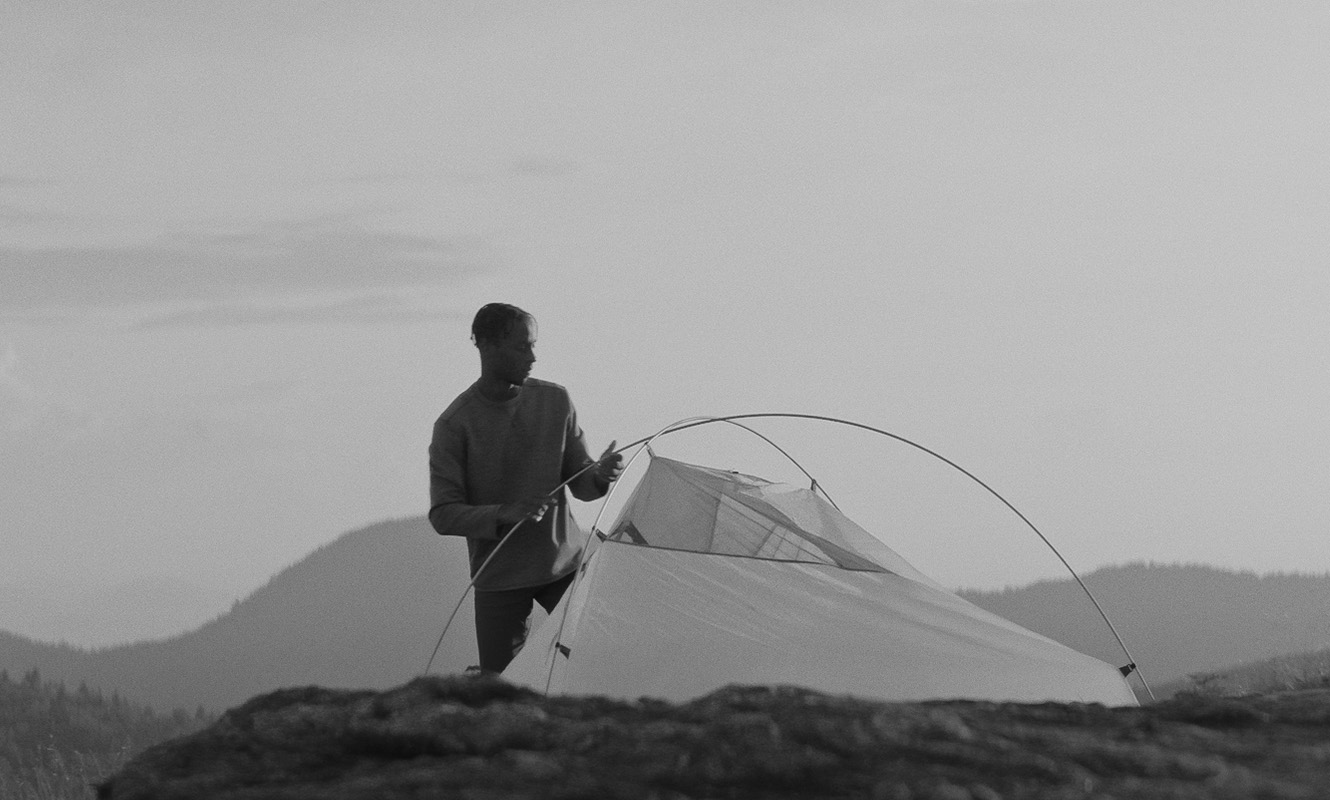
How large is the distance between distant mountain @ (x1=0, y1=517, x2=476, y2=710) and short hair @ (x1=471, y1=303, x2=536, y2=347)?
1196 inches

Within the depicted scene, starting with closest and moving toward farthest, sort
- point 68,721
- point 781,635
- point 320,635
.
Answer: point 781,635 < point 68,721 < point 320,635

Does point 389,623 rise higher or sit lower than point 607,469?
lower

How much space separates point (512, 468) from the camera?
5.86 meters

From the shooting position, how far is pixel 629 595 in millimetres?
5727

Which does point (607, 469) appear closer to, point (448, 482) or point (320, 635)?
point (448, 482)

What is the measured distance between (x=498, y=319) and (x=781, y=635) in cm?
151

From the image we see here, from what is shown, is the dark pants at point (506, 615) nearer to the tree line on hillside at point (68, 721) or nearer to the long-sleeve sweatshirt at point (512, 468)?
the long-sleeve sweatshirt at point (512, 468)

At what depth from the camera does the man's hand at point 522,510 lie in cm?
555

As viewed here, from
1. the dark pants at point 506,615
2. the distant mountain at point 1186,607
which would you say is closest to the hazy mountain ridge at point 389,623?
the distant mountain at point 1186,607

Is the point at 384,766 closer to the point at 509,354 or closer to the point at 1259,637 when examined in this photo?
the point at 509,354

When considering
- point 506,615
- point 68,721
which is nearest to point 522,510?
point 506,615

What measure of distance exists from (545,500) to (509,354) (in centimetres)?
54

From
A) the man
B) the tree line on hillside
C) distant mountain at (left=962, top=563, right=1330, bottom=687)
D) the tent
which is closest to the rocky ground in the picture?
the tent

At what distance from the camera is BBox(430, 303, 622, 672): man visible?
574 centimetres
